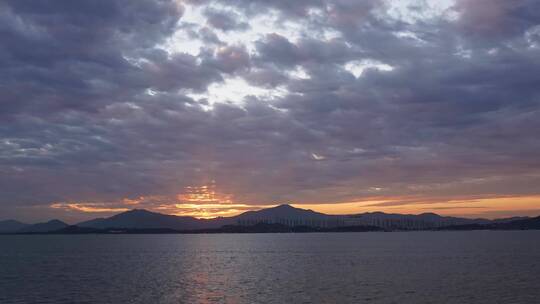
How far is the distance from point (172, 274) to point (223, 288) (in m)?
26.0

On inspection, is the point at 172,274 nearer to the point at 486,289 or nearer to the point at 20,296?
the point at 20,296

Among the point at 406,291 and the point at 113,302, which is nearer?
the point at 113,302

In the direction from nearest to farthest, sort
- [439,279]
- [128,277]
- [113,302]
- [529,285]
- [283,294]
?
[113,302] < [283,294] < [529,285] < [439,279] < [128,277]

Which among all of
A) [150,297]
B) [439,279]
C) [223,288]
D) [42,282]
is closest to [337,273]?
[439,279]

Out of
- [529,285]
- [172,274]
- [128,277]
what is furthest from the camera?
[172,274]

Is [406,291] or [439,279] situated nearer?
[406,291]

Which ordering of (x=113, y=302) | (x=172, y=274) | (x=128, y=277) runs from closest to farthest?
(x=113, y=302) → (x=128, y=277) → (x=172, y=274)

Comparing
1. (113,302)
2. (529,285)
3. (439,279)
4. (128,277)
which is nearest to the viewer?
(113,302)

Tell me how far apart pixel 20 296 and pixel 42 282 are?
17.1 metres

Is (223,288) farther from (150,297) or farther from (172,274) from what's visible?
(172,274)

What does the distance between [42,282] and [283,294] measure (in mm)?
42330

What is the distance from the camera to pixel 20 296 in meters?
70.6

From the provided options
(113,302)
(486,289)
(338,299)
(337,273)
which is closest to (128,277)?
(113,302)

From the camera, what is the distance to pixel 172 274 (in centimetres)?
10050
